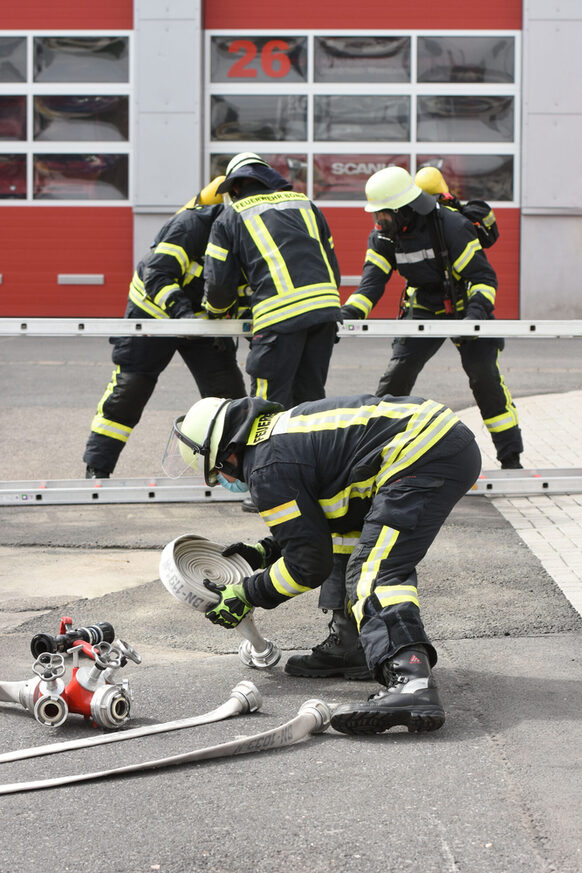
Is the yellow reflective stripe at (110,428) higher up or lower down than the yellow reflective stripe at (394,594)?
higher up

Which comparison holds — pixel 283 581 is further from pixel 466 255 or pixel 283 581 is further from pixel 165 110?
pixel 165 110

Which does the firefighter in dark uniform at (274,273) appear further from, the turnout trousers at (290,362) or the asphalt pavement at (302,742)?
the asphalt pavement at (302,742)

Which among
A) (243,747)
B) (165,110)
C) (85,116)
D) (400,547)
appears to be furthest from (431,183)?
(85,116)

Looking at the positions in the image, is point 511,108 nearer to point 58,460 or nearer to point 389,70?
point 389,70

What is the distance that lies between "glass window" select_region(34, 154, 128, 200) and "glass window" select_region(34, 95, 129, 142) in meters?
0.30

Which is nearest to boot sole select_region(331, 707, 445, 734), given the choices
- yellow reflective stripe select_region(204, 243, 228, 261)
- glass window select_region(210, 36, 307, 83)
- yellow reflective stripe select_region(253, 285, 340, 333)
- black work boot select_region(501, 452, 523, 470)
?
yellow reflective stripe select_region(253, 285, 340, 333)

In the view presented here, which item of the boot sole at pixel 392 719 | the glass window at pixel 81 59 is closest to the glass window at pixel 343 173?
the glass window at pixel 81 59

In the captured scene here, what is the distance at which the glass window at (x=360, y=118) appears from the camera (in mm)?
19094

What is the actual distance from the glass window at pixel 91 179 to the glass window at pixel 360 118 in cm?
287

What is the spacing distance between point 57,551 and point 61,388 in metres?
6.00

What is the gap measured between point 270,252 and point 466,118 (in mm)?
12881

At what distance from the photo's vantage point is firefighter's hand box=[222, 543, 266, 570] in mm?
4848

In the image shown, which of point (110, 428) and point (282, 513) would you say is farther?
point (110, 428)

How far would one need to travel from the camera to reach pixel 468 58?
1902 centimetres
